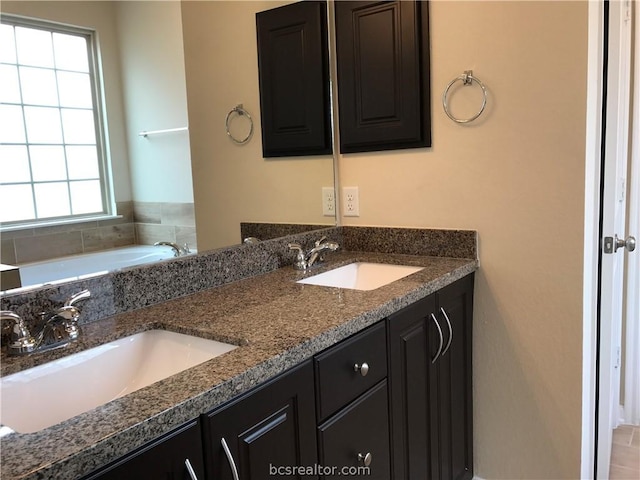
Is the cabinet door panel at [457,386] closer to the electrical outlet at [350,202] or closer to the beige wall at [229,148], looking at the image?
the electrical outlet at [350,202]

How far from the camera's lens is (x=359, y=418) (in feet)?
4.40

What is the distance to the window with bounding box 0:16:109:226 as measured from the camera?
3.74 feet

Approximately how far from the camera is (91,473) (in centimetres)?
73

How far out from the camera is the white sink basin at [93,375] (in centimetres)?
100

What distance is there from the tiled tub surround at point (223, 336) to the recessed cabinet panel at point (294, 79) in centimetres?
43

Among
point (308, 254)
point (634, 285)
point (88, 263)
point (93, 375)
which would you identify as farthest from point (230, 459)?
point (634, 285)

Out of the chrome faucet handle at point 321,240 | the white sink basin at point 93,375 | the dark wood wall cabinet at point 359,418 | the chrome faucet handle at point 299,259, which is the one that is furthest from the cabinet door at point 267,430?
the chrome faucet handle at point 321,240

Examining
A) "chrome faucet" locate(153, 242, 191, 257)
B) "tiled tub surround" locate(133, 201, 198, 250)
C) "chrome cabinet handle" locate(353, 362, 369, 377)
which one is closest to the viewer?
"chrome cabinet handle" locate(353, 362, 369, 377)

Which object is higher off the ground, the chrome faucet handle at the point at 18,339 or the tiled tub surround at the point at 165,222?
the tiled tub surround at the point at 165,222

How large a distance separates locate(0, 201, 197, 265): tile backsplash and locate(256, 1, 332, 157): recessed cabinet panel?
58 cm

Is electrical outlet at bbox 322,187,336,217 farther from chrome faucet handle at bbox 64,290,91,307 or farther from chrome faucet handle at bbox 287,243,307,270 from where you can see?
chrome faucet handle at bbox 64,290,91,307

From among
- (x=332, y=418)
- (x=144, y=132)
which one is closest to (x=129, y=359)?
(x=332, y=418)

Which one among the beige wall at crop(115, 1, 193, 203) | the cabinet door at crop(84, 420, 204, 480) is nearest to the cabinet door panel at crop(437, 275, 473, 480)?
the beige wall at crop(115, 1, 193, 203)

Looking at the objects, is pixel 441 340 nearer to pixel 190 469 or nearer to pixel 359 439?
pixel 359 439
